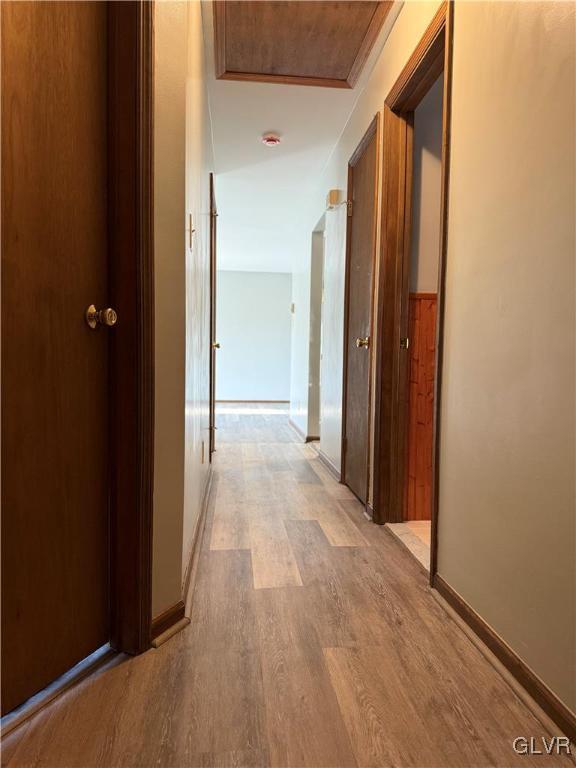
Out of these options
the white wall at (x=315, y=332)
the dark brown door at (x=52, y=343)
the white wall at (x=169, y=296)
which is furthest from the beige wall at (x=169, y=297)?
the white wall at (x=315, y=332)

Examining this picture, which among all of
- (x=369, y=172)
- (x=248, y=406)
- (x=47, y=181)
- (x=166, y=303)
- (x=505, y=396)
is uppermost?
(x=369, y=172)

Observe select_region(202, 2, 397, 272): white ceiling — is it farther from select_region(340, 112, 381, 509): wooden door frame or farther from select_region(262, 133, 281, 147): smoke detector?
select_region(340, 112, 381, 509): wooden door frame

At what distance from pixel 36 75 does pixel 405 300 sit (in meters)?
1.82

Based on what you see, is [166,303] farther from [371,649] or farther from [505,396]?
[371,649]

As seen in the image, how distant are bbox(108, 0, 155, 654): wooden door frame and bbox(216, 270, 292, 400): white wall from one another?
7.89 m

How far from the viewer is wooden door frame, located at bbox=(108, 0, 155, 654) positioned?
4.12 ft

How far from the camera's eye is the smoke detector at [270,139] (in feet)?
11.3

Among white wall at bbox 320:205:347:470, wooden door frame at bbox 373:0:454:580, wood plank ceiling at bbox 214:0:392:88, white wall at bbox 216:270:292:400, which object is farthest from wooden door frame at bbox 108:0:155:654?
white wall at bbox 216:270:292:400

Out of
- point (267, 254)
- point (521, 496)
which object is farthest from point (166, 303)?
point (267, 254)

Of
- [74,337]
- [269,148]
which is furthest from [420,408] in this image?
[269,148]

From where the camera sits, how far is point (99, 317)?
124 centimetres

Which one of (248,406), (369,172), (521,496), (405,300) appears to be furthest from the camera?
(248,406)

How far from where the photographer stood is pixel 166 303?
1.42m

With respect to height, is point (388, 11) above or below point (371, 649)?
above
